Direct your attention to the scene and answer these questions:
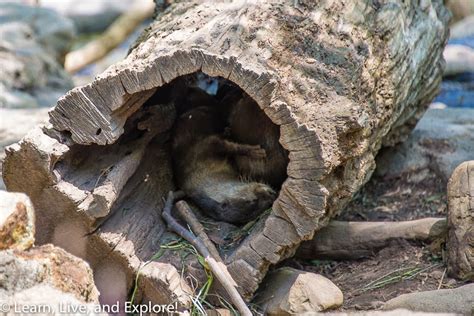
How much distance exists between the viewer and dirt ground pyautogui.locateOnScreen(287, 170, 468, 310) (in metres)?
4.15

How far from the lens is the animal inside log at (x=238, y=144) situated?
12.5 ft

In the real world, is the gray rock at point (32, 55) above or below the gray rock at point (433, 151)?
above

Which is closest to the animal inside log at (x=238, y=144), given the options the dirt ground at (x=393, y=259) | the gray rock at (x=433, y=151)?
the dirt ground at (x=393, y=259)

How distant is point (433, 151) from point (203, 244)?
8.41ft

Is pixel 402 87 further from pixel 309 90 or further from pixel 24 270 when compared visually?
pixel 24 270

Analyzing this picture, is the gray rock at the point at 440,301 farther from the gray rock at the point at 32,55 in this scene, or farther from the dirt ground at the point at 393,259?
the gray rock at the point at 32,55

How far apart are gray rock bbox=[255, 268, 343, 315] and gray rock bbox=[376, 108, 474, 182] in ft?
6.81

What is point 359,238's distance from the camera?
4.71m

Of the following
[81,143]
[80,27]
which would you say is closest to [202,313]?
[81,143]

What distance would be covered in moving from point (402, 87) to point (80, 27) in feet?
36.4

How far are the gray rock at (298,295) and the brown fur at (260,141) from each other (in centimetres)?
77

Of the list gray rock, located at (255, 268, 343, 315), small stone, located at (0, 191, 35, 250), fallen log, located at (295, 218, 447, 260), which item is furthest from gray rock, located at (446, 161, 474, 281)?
small stone, located at (0, 191, 35, 250)

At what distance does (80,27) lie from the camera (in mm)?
14844

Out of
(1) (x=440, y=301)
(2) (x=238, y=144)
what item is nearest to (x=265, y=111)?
(2) (x=238, y=144)
